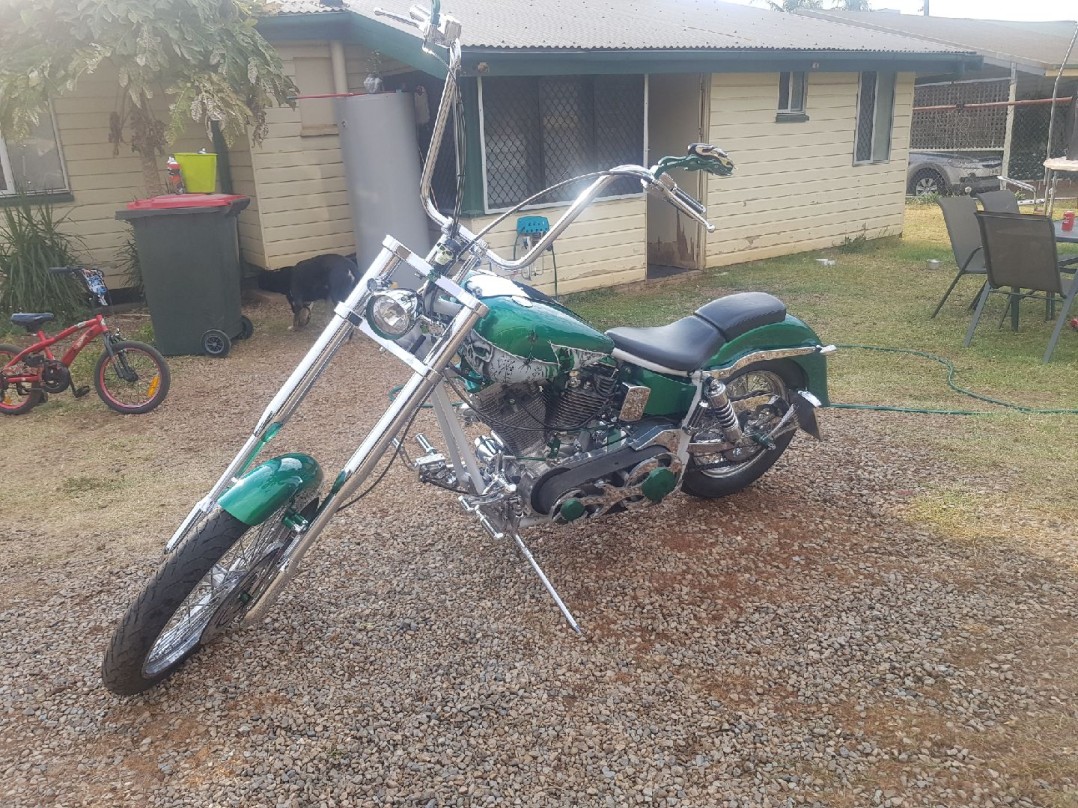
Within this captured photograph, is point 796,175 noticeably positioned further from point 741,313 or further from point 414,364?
point 414,364

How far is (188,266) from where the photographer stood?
6266mm

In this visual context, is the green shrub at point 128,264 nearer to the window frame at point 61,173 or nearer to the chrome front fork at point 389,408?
the window frame at point 61,173

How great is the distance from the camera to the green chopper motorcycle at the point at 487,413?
2.49 m

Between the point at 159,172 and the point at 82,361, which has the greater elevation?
the point at 159,172

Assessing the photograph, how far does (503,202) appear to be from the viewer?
7871 millimetres

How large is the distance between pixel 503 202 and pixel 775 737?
630cm

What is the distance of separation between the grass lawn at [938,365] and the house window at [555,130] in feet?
3.92

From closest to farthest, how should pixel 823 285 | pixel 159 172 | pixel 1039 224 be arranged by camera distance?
pixel 1039 224
pixel 159 172
pixel 823 285

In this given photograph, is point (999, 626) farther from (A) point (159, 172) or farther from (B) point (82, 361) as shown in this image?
(A) point (159, 172)

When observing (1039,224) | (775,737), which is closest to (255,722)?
(775,737)

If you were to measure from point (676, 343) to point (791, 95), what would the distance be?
7.72 meters

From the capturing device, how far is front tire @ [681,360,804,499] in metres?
3.53

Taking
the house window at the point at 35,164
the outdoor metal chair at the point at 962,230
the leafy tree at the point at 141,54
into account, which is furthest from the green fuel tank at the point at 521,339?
the house window at the point at 35,164

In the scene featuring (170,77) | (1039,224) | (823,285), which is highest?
(170,77)
